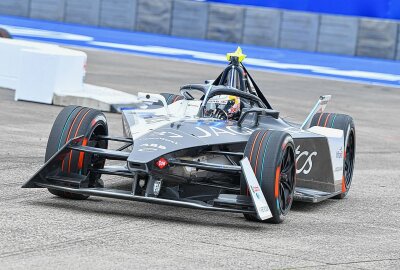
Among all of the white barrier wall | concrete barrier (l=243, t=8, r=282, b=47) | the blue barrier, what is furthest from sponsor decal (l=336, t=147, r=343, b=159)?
concrete barrier (l=243, t=8, r=282, b=47)

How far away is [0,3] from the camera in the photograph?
106 ft

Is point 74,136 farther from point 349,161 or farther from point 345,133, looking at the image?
point 349,161

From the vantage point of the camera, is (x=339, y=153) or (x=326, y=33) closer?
(x=339, y=153)

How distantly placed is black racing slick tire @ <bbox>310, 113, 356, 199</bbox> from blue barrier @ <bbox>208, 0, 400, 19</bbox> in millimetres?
17768

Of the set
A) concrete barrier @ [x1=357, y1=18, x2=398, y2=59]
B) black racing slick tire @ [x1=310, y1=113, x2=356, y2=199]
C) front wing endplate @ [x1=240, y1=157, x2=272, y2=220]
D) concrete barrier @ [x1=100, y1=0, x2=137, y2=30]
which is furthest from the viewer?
concrete barrier @ [x1=100, y1=0, x2=137, y2=30]

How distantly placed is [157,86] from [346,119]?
9428 mm

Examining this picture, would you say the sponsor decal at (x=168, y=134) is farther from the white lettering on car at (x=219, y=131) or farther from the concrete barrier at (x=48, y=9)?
the concrete barrier at (x=48, y=9)

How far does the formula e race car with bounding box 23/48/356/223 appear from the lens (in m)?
7.79

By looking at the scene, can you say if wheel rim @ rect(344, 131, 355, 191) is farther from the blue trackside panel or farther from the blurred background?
the blurred background

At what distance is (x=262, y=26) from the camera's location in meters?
28.9

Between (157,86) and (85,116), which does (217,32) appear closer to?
(157,86)

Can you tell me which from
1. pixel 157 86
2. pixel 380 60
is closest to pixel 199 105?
pixel 157 86

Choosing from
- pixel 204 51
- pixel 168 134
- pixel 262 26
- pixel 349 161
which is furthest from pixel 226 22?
pixel 168 134

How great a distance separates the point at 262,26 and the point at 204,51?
1967 mm
